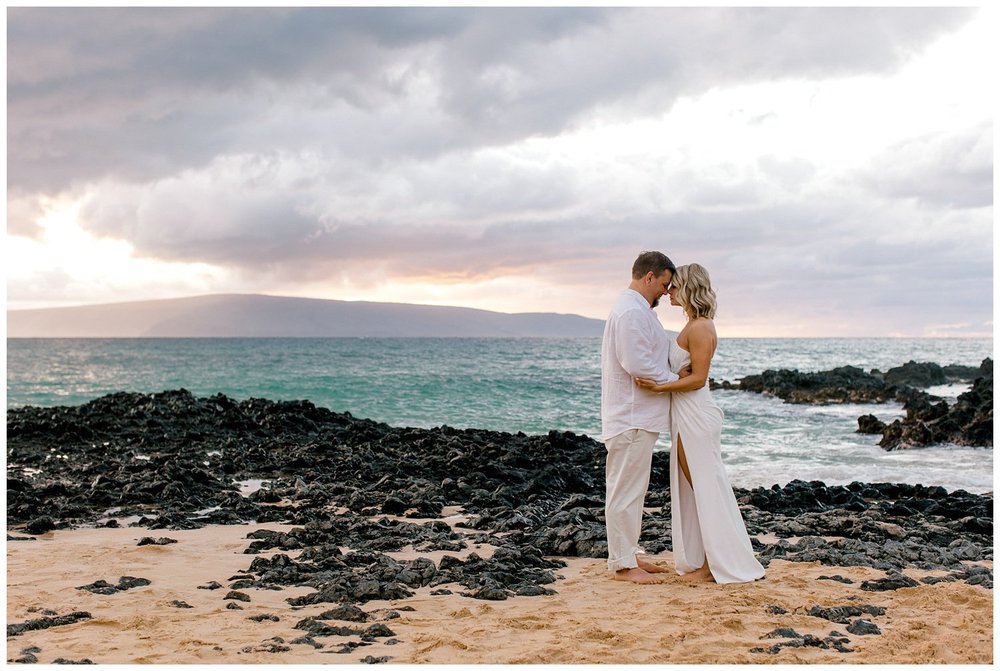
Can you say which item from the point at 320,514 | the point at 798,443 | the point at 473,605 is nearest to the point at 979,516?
the point at 473,605

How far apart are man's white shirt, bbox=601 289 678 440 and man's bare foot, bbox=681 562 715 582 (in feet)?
3.97

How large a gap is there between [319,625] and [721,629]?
106 inches

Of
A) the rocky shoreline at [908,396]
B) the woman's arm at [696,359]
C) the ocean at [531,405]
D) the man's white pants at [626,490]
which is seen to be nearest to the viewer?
the woman's arm at [696,359]

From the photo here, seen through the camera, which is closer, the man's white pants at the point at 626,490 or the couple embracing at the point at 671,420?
the couple embracing at the point at 671,420

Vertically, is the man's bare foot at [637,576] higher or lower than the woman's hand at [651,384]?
lower

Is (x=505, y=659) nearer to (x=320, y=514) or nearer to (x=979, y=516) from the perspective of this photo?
(x=320, y=514)

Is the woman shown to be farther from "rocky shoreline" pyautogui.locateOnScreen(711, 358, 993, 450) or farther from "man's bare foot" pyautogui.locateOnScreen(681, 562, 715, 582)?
"rocky shoreline" pyautogui.locateOnScreen(711, 358, 993, 450)

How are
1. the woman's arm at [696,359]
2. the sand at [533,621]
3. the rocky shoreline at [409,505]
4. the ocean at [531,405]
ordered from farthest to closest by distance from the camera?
the ocean at [531,405] < the rocky shoreline at [409,505] < the woman's arm at [696,359] < the sand at [533,621]

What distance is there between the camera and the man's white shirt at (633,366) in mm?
7008

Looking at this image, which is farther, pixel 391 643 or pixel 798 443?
pixel 798 443

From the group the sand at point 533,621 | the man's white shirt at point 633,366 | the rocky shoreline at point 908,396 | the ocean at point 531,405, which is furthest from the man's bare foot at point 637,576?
the rocky shoreline at point 908,396

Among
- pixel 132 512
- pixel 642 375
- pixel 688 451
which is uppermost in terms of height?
pixel 642 375

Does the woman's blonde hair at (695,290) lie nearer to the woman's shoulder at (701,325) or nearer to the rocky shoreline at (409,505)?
the woman's shoulder at (701,325)

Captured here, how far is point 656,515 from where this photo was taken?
34.6 ft
